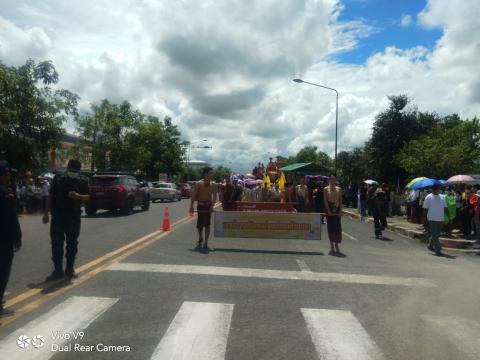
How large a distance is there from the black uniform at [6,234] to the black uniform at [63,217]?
5.09 ft

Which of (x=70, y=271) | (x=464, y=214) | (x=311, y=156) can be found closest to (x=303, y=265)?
(x=70, y=271)

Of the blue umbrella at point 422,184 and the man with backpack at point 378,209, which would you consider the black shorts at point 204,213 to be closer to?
the man with backpack at point 378,209

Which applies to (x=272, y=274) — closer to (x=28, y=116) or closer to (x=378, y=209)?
(x=378, y=209)

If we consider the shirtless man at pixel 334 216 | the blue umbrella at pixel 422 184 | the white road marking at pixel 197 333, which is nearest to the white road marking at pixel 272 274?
the white road marking at pixel 197 333

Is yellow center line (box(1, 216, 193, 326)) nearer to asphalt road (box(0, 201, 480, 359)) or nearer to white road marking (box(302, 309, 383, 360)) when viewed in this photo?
asphalt road (box(0, 201, 480, 359))

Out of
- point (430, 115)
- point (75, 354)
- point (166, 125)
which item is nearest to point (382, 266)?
point (75, 354)

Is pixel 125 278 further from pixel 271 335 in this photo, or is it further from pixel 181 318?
pixel 271 335

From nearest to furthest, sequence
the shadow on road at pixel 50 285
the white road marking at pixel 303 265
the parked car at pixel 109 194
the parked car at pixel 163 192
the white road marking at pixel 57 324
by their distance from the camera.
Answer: the white road marking at pixel 57 324
the shadow on road at pixel 50 285
the white road marking at pixel 303 265
the parked car at pixel 109 194
the parked car at pixel 163 192

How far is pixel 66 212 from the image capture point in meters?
7.47

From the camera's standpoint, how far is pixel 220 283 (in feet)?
24.4

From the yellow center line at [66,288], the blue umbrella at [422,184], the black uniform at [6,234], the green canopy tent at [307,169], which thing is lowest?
the yellow center line at [66,288]

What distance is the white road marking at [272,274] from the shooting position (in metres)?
8.02

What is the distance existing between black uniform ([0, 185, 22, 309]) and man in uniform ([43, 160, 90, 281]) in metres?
1.54

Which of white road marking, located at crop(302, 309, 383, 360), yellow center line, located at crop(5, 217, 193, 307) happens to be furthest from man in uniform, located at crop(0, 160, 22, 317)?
white road marking, located at crop(302, 309, 383, 360)
